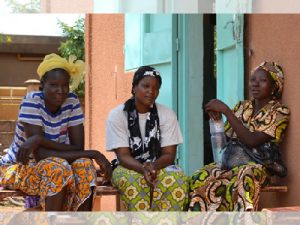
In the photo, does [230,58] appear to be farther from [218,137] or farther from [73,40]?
[73,40]

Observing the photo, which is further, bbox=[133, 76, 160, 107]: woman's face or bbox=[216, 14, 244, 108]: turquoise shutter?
bbox=[216, 14, 244, 108]: turquoise shutter

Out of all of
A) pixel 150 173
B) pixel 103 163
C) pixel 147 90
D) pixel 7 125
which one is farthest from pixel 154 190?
pixel 7 125

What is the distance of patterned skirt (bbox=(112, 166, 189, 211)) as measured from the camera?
16.4ft

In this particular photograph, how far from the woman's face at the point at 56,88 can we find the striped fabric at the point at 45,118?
0.21 feet

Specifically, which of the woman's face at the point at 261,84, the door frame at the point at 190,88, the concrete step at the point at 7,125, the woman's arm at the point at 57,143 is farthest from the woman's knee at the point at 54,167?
the concrete step at the point at 7,125

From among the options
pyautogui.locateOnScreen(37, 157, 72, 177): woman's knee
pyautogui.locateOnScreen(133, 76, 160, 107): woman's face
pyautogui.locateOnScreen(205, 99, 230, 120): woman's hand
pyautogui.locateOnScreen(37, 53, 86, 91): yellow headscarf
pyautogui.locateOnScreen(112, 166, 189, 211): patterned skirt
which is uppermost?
pyautogui.locateOnScreen(37, 53, 86, 91): yellow headscarf

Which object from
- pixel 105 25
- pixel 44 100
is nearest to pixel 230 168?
pixel 44 100

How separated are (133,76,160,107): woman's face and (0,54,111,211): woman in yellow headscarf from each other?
39 cm

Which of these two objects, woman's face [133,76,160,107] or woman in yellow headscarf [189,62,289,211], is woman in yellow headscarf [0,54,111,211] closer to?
woman's face [133,76,160,107]

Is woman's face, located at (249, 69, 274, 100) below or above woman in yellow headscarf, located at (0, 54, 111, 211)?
above

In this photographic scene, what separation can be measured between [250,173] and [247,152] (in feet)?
0.75

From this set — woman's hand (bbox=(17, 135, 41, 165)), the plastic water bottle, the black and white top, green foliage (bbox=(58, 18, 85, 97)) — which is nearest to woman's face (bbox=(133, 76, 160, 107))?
the black and white top

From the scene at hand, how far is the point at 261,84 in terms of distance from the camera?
5379 millimetres

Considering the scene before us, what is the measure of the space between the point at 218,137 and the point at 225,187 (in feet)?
1.19
